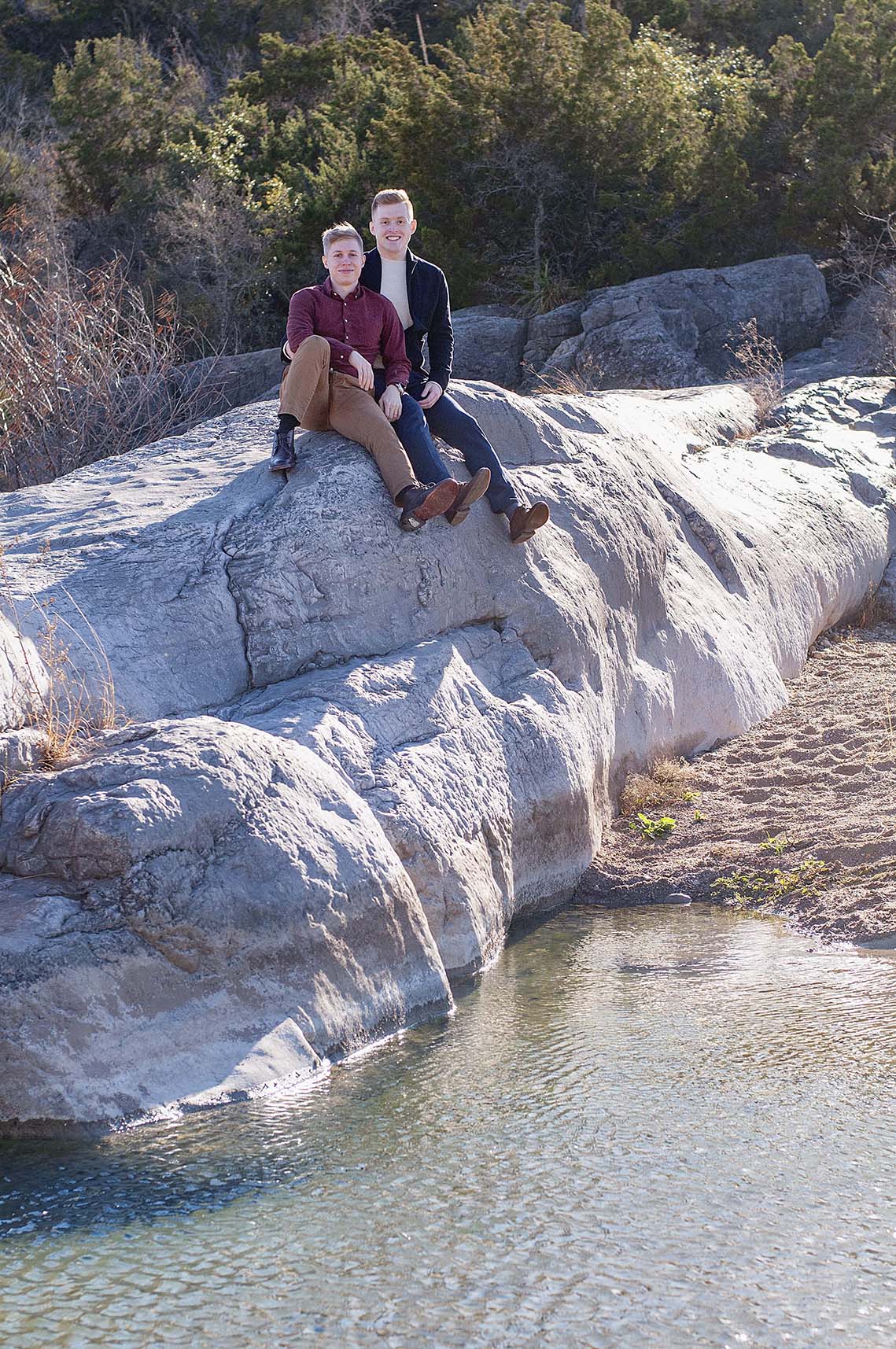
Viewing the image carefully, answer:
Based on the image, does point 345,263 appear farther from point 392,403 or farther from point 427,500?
point 427,500

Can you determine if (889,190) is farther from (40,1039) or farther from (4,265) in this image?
(40,1039)

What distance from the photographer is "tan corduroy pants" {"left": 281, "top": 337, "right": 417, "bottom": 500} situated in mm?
5629

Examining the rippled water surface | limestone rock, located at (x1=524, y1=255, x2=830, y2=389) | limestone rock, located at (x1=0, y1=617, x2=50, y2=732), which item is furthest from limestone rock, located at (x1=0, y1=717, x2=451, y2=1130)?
limestone rock, located at (x1=524, y1=255, x2=830, y2=389)

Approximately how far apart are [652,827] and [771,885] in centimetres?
72

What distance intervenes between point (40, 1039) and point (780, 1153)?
6.26 feet

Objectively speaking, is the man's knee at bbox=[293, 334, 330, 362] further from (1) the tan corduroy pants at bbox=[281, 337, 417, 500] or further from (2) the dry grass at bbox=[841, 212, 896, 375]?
(2) the dry grass at bbox=[841, 212, 896, 375]

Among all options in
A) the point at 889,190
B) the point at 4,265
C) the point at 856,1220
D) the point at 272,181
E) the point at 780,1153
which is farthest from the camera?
the point at 272,181

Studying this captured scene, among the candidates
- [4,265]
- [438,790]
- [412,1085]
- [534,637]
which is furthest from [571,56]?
[412,1085]

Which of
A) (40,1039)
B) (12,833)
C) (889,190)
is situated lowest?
(40,1039)

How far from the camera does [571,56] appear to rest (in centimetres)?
1648

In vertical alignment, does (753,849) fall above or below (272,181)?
below

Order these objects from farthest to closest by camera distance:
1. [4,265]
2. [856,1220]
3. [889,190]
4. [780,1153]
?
1. [889,190]
2. [4,265]
3. [780,1153]
4. [856,1220]

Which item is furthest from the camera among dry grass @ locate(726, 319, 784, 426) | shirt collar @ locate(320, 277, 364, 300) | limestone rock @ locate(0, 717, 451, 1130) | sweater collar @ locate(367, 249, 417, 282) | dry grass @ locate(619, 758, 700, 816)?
dry grass @ locate(726, 319, 784, 426)

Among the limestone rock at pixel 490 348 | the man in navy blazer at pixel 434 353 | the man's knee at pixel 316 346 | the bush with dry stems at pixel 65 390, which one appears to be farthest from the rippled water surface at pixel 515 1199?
the limestone rock at pixel 490 348
